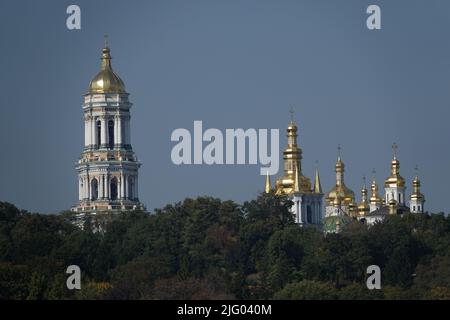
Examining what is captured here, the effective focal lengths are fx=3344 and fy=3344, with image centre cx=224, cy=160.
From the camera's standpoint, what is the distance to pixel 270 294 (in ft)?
403

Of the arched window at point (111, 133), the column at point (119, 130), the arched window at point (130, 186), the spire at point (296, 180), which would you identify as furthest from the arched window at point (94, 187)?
the spire at point (296, 180)

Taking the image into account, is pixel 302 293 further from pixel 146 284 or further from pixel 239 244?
pixel 239 244

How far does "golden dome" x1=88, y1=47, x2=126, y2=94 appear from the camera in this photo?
182 m

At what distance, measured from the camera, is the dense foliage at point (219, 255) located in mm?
118887

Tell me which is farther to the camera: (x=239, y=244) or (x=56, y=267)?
(x=239, y=244)

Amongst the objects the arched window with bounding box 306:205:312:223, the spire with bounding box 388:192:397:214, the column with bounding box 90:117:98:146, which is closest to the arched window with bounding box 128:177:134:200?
the column with bounding box 90:117:98:146

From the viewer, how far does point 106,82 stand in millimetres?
182250

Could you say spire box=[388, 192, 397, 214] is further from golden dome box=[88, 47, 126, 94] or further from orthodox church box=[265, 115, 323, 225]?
golden dome box=[88, 47, 126, 94]

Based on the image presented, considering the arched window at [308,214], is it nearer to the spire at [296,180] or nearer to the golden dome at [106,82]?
the spire at [296,180]

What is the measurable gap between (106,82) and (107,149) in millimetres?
3759

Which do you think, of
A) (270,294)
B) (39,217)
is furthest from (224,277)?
(39,217)

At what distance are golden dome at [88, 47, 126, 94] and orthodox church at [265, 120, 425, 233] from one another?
959 cm
